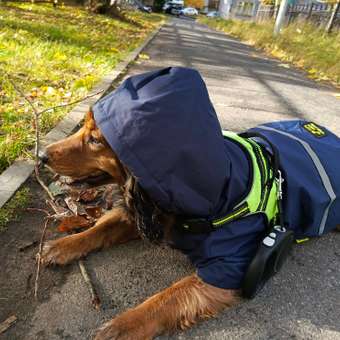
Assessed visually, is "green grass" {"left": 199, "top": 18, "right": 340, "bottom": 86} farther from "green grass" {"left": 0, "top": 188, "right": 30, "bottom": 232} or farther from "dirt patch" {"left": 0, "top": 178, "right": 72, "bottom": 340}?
"dirt patch" {"left": 0, "top": 178, "right": 72, "bottom": 340}

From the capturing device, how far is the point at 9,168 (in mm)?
3201

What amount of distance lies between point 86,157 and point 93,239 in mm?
572

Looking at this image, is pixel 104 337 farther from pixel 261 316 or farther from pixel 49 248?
pixel 261 316

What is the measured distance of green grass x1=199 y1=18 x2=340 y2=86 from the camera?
37.5 feet

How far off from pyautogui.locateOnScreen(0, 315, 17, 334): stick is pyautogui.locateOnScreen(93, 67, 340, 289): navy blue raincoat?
94 cm

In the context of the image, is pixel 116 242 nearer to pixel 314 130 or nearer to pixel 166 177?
pixel 166 177

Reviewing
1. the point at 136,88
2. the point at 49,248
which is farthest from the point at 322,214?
the point at 49,248

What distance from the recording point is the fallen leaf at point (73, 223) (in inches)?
109

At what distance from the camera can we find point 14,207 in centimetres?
283

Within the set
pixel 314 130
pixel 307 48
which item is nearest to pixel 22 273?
pixel 314 130

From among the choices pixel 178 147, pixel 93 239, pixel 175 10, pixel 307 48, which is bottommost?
pixel 175 10

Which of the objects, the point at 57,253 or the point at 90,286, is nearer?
the point at 90,286

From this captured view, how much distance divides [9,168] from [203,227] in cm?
183

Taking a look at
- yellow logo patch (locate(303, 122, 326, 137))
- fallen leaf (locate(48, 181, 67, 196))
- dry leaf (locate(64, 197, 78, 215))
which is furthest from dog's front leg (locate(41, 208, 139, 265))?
yellow logo patch (locate(303, 122, 326, 137))
